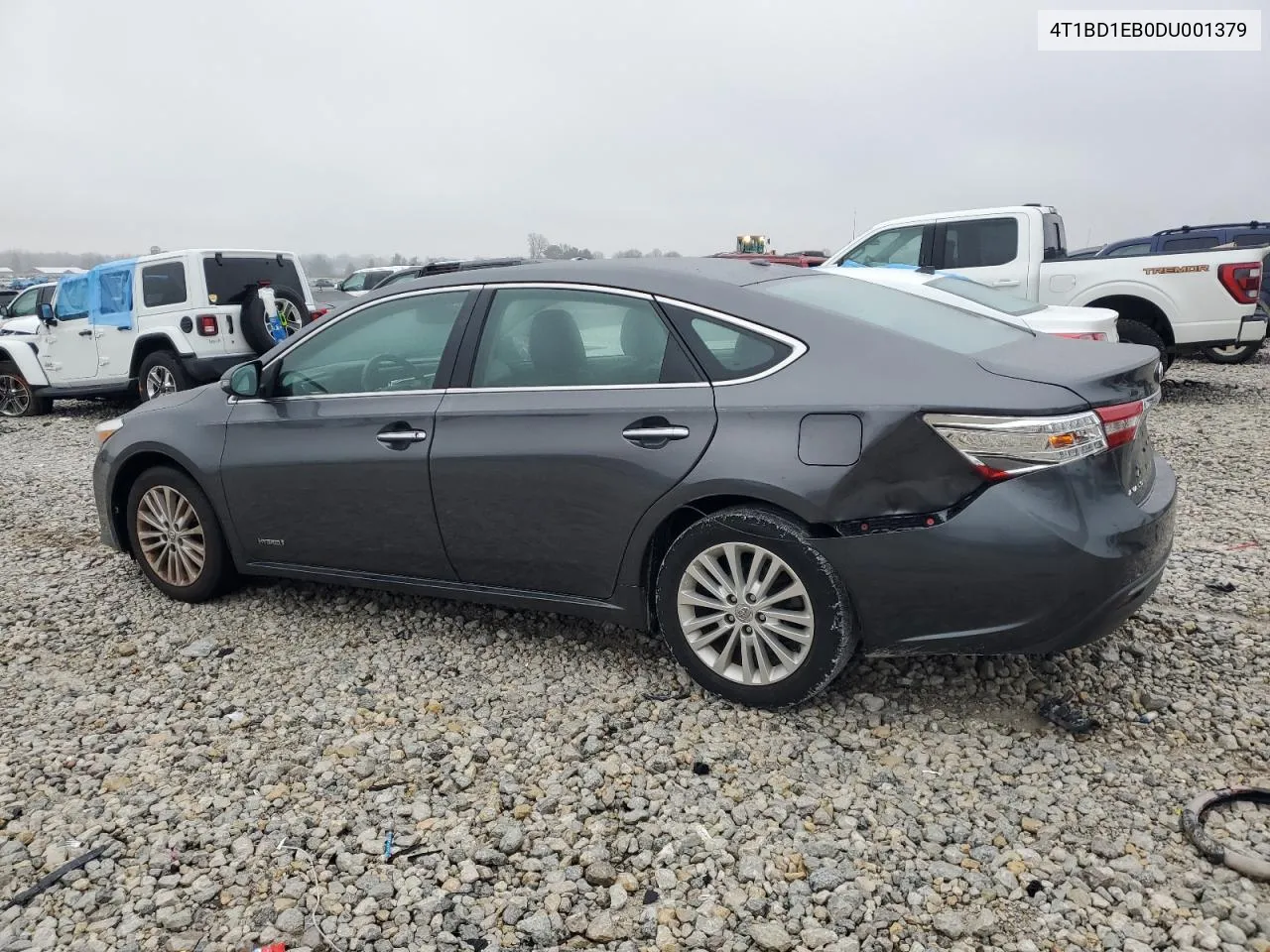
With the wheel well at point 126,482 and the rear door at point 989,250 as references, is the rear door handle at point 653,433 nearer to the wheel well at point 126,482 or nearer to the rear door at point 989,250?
the wheel well at point 126,482

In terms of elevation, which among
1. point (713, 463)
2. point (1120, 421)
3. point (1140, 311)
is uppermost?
point (1140, 311)

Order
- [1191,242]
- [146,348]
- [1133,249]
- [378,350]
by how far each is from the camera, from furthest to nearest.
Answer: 1. [1133,249]
2. [1191,242]
3. [146,348]
4. [378,350]

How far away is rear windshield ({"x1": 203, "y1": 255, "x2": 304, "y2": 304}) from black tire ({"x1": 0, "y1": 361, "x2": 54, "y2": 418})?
136 inches

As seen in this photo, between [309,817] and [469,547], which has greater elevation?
[469,547]

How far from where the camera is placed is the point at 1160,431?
8258mm

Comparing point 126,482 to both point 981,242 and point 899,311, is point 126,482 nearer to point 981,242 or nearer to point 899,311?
point 899,311

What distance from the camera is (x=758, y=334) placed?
3275mm

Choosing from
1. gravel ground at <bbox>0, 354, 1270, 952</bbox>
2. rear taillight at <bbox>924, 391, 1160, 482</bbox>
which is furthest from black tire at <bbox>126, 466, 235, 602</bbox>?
rear taillight at <bbox>924, 391, 1160, 482</bbox>

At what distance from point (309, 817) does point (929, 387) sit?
7.46 feet

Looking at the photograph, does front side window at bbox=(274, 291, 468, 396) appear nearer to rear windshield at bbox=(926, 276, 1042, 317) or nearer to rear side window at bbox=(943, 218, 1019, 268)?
rear windshield at bbox=(926, 276, 1042, 317)

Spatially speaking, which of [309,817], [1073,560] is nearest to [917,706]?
[1073,560]

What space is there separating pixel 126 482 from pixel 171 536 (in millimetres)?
438

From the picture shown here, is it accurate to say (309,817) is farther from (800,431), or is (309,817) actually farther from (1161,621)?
(1161,621)

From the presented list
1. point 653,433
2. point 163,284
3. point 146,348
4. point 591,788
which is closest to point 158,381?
point 146,348
